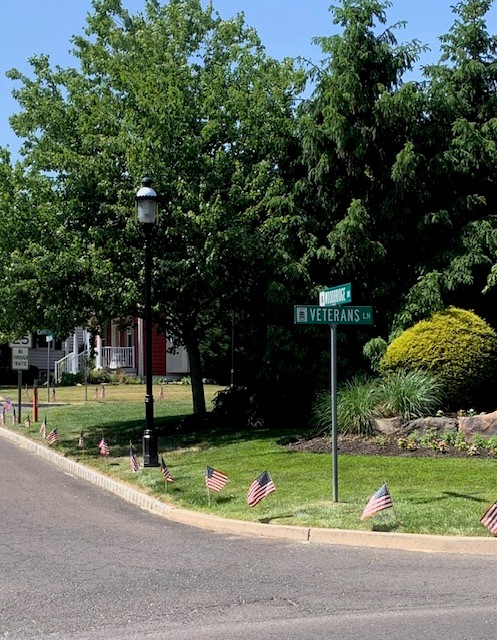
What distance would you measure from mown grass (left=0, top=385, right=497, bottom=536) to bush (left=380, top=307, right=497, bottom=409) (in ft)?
8.68

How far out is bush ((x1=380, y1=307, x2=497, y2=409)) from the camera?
50.4 ft

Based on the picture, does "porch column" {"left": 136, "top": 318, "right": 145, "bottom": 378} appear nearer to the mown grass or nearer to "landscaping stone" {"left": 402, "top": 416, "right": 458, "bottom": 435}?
the mown grass

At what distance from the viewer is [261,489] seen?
32.8 ft

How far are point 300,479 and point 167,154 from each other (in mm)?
8300

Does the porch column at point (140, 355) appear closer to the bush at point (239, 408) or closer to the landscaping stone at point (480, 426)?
the bush at point (239, 408)

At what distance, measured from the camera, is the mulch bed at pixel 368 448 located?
43.9 ft

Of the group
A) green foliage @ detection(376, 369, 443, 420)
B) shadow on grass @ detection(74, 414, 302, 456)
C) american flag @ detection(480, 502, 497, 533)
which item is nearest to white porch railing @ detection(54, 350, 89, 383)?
shadow on grass @ detection(74, 414, 302, 456)

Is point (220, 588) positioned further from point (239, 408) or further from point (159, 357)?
point (159, 357)

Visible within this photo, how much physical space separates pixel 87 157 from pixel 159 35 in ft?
12.0

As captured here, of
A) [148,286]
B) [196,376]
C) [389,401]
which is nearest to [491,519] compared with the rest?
[389,401]

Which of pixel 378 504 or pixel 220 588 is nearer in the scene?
pixel 220 588

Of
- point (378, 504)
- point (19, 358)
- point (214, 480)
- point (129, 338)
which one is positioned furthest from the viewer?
point (129, 338)

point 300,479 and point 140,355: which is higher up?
point 140,355

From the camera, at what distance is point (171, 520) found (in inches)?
409
